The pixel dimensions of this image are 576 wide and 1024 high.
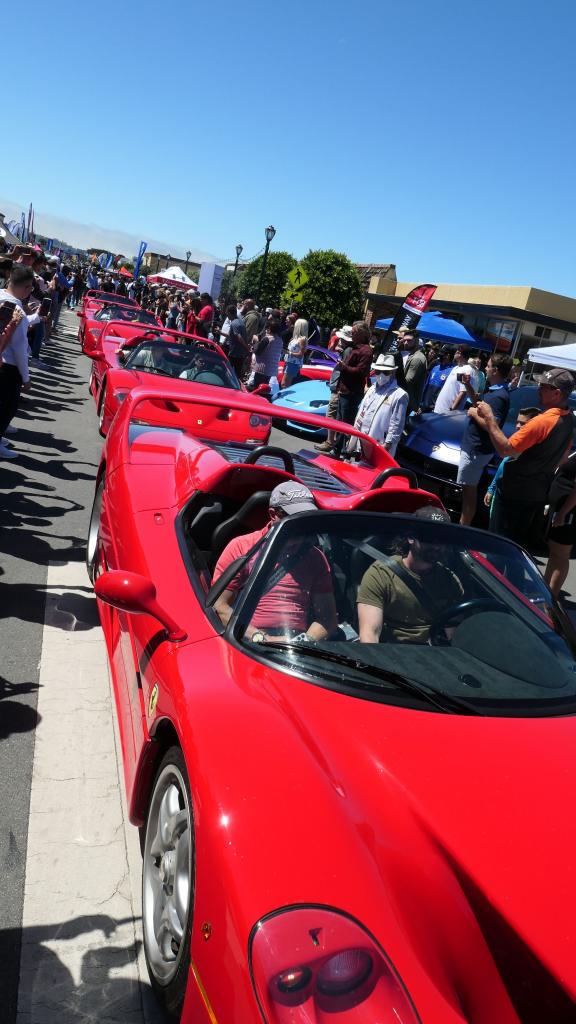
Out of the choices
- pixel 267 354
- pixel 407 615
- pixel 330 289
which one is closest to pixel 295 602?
pixel 407 615

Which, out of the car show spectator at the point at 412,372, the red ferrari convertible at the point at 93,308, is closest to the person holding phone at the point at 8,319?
the car show spectator at the point at 412,372

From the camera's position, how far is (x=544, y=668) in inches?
103

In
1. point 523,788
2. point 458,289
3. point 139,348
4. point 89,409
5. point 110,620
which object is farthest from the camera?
point 458,289

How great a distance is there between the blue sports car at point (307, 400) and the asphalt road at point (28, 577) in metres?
0.71

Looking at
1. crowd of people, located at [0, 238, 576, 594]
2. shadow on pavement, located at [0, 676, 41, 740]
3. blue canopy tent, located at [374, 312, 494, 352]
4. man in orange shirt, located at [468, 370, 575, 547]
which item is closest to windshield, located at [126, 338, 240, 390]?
crowd of people, located at [0, 238, 576, 594]

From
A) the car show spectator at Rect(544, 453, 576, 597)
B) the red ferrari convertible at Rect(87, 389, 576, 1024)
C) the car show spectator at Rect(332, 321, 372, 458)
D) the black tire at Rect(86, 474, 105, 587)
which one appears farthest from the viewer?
the car show spectator at Rect(332, 321, 372, 458)

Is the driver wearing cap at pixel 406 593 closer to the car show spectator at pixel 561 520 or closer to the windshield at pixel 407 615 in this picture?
the windshield at pixel 407 615

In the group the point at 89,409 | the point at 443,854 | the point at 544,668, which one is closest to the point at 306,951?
the point at 443,854

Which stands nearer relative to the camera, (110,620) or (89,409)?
(110,620)

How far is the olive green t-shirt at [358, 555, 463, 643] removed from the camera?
2627 mm

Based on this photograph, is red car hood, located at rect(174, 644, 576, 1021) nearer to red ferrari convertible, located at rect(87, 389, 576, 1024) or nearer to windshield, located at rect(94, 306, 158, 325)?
red ferrari convertible, located at rect(87, 389, 576, 1024)

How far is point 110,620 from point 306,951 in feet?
7.80

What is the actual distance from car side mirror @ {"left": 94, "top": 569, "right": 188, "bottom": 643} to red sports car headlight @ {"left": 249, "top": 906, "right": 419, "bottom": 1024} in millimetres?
1145

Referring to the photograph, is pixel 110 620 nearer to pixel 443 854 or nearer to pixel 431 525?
pixel 431 525
